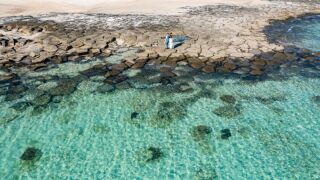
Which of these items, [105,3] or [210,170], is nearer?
[210,170]

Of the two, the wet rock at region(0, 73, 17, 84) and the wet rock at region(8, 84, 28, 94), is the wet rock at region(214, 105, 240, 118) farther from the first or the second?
the wet rock at region(0, 73, 17, 84)

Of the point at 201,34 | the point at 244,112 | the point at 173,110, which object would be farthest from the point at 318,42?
the point at 173,110

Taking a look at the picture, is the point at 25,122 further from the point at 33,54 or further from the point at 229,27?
the point at 229,27

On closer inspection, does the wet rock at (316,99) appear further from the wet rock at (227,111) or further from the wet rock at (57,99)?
the wet rock at (57,99)

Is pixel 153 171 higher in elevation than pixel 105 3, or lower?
lower

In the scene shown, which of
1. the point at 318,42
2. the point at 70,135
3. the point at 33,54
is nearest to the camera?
the point at 70,135

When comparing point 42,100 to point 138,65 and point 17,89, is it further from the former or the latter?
point 138,65

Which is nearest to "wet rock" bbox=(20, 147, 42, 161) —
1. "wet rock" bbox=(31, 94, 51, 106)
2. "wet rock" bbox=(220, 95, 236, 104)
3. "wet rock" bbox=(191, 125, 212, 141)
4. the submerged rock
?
"wet rock" bbox=(31, 94, 51, 106)
